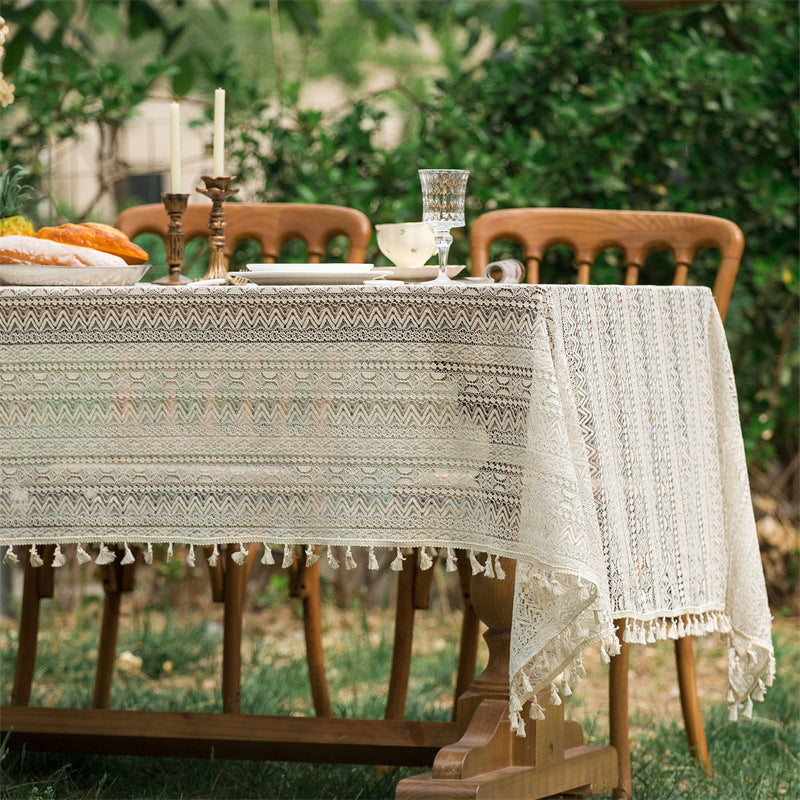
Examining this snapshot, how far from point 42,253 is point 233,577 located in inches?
31.9

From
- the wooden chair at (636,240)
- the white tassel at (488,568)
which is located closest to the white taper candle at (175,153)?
the wooden chair at (636,240)

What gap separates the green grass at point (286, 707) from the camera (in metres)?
2.47

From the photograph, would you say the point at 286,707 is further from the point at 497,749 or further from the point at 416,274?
the point at 416,274

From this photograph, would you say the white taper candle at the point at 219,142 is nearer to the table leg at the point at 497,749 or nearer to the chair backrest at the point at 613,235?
the chair backrest at the point at 613,235

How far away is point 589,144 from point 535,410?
2.30 m

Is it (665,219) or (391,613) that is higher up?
(665,219)

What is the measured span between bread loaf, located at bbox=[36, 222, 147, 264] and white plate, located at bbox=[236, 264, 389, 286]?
25cm

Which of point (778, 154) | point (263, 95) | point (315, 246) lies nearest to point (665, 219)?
point (315, 246)

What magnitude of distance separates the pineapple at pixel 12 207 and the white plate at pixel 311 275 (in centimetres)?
41

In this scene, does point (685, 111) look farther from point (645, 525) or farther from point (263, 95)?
point (645, 525)

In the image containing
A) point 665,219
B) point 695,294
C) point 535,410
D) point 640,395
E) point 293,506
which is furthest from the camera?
point 665,219

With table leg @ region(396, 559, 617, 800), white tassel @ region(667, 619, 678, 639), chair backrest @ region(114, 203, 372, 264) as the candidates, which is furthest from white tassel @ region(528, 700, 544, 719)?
chair backrest @ region(114, 203, 372, 264)

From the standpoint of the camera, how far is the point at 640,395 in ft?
6.75

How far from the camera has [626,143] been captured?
3.85 m
